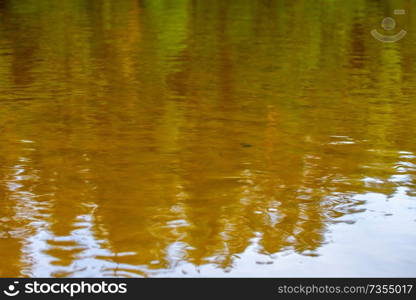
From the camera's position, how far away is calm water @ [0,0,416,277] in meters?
3.90

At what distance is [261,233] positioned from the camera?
4.18m

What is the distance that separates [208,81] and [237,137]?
2.69m

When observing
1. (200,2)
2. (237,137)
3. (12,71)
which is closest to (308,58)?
(12,71)

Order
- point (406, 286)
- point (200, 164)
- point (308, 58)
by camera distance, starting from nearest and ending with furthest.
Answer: point (406, 286) → point (200, 164) → point (308, 58)

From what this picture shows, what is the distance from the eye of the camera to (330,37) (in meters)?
13.9

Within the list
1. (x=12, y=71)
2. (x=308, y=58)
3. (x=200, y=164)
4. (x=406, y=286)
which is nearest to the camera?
(x=406, y=286)

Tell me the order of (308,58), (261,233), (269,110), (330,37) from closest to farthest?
(261,233) < (269,110) < (308,58) < (330,37)

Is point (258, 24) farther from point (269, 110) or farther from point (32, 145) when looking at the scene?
point (32, 145)

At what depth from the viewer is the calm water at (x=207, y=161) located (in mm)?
3904

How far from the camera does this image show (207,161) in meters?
5.59

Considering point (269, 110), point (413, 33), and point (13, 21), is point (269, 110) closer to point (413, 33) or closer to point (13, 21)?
point (413, 33)

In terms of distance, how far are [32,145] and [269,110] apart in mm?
2183

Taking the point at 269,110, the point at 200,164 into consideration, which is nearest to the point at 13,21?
the point at 269,110

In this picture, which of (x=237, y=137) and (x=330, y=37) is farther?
(x=330, y=37)
